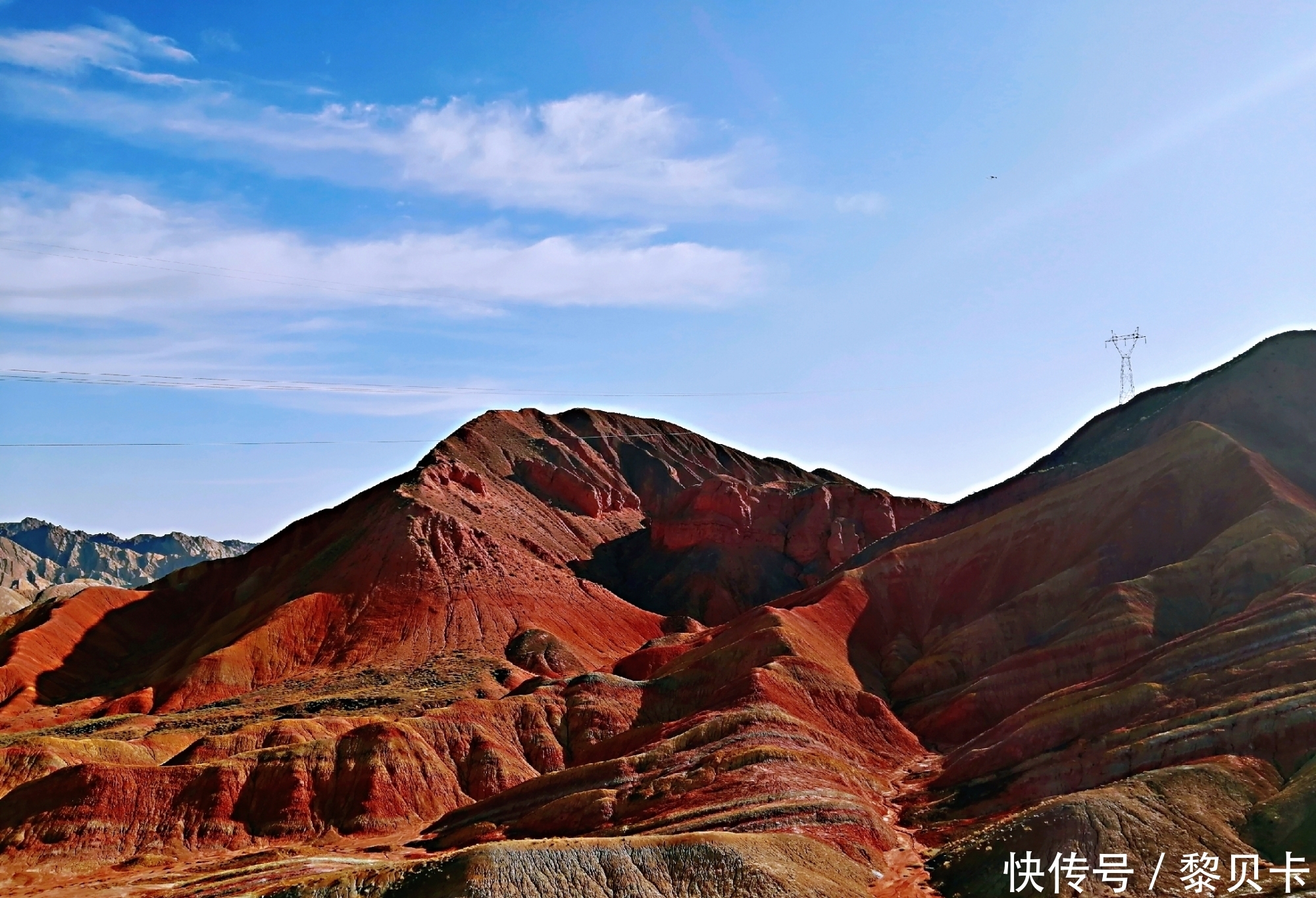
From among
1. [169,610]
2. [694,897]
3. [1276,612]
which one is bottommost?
[694,897]

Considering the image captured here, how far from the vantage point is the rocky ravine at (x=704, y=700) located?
2110 inches

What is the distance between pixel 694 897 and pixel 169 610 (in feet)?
353

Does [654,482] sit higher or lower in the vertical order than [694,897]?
higher

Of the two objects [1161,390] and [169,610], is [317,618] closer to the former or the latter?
[169,610]

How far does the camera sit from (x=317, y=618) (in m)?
117

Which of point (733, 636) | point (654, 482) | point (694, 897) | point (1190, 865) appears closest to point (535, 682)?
point (733, 636)

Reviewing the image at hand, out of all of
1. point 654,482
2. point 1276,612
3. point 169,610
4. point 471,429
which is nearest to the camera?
point 1276,612

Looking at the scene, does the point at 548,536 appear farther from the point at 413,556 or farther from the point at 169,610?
the point at 169,610

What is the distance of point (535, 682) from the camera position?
97.3 metres

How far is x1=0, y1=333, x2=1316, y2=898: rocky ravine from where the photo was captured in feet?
176

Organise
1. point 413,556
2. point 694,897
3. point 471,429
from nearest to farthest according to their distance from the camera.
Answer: point 694,897 → point 413,556 → point 471,429

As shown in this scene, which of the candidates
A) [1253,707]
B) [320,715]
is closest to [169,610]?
[320,715]

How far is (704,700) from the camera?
87.4 meters

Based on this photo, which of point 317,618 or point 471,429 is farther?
point 471,429
